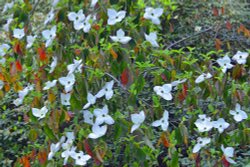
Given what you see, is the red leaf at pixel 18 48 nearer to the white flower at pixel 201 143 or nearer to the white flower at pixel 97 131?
the white flower at pixel 97 131

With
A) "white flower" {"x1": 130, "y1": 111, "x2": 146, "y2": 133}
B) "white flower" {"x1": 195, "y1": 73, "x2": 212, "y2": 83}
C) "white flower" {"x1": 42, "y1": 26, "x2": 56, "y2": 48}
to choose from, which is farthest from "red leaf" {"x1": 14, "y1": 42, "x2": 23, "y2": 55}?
"white flower" {"x1": 195, "y1": 73, "x2": 212, "y2": 83}

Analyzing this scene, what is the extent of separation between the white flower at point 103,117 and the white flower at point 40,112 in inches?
11.5

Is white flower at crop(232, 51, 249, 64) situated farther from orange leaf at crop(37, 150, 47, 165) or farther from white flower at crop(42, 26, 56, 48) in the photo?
orange leaf at crop(37, 150, 47, 165)

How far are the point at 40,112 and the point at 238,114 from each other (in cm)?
100

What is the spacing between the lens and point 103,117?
9.42 ft

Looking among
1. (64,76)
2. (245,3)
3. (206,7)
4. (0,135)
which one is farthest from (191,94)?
(245,3)

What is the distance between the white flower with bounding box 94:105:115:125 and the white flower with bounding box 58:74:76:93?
0.17m

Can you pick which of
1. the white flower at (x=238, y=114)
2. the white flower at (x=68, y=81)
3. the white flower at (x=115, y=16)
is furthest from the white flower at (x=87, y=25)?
the white flower at (x=238, y=114)

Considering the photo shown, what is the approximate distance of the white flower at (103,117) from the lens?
9.39 ft

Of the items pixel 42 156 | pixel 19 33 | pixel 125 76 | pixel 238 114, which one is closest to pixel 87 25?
pixel 125 76

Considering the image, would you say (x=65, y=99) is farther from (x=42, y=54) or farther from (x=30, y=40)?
(x=30, y=40)

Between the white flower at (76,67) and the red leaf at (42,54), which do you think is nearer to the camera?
the white flower at (76,67)

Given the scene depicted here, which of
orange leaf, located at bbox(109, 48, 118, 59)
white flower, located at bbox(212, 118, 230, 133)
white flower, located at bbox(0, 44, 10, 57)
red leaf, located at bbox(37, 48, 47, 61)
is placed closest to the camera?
orange leaf, located at bbox(109, 48, 118, 59)

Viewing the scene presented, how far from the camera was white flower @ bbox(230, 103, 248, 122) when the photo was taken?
9.46ft
